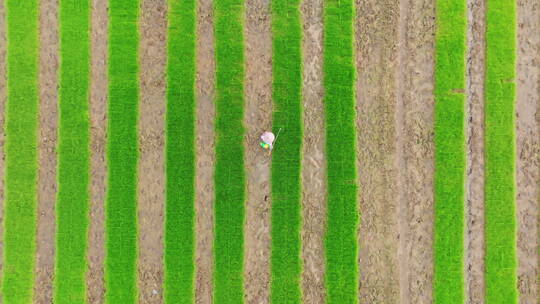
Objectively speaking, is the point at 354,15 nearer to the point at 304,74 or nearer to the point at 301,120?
the point at 304,74

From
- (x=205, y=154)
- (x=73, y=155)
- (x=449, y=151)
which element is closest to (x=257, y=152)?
(x=205, y=154)

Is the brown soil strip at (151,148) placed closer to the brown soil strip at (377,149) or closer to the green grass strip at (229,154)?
the green grass strip at (229,154)

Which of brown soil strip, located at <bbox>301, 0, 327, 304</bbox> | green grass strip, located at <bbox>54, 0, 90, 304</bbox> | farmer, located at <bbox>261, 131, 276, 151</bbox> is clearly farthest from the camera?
brown soil strip, located at <bbox>301, 0, 327, 304</bbox>

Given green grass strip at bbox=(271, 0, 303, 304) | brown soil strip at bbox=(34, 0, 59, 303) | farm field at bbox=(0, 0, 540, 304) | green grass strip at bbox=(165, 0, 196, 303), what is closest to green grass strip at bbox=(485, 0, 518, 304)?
farm field at bbox=(0, 0, 540, 304)

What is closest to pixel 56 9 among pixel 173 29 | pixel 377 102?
pixel 173 29

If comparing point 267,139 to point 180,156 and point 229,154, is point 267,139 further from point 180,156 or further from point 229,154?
point 180,156

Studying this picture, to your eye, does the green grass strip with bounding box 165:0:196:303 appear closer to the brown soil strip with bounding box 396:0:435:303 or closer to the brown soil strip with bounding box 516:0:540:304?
the brown soil strip with bounding box 396:0:435:303
